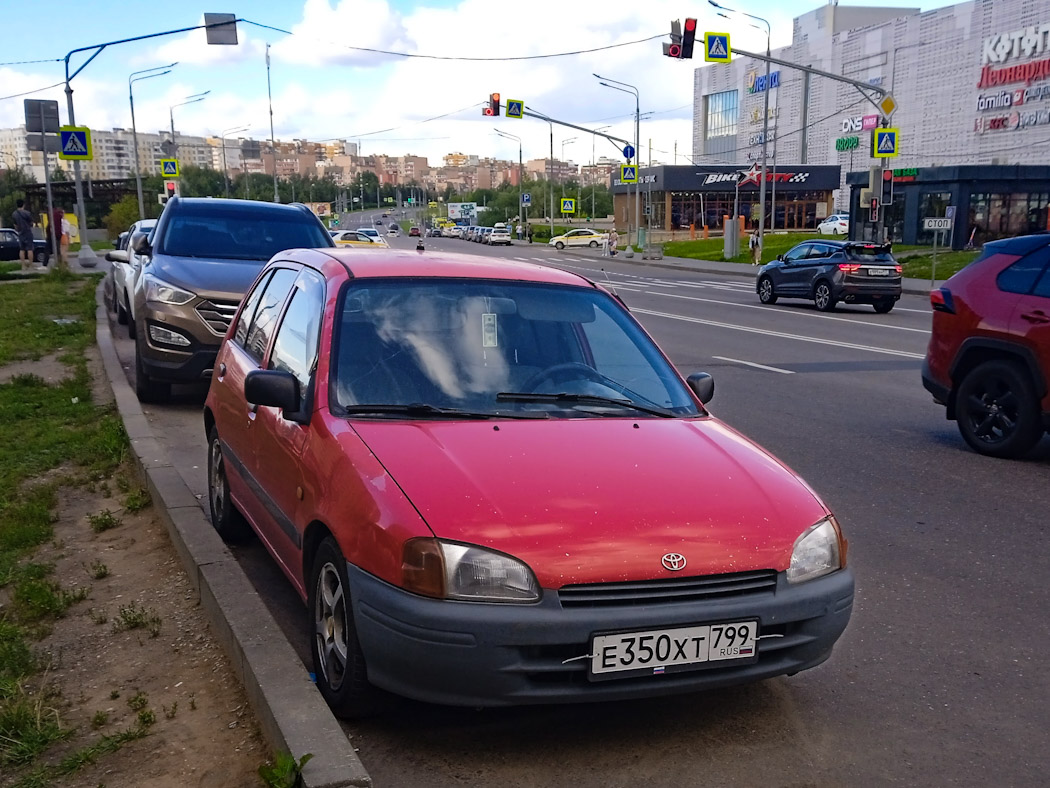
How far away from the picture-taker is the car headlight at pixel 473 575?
326cm

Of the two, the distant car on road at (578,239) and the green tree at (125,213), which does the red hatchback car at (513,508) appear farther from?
the distant car on road at (578,239)

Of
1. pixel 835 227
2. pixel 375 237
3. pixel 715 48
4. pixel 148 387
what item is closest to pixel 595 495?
pixel 148 387

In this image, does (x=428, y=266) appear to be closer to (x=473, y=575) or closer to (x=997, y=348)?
(x=473, y=575)

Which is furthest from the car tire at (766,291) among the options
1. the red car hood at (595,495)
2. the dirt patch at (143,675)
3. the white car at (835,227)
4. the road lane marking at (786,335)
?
the white car at (835,227)

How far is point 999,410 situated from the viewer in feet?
27.4

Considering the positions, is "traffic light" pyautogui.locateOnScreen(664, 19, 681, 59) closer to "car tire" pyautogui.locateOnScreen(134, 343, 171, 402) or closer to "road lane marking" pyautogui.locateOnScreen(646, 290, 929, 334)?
"road lane marking" pyautogui.locateOnScreen(646, 290, 929, 334)

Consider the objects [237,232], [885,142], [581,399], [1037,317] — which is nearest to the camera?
[581,399]

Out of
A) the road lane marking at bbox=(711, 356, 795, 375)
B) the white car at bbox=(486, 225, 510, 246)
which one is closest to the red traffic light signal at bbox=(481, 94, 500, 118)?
the road lane marking at bbox=(711, 356, 795, 375)

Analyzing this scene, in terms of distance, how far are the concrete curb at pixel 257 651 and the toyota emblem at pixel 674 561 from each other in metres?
1.07

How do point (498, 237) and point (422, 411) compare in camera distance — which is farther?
point (498, 237)

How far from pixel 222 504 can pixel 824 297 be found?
65.8ft

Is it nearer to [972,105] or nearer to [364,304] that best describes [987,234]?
[972,105]

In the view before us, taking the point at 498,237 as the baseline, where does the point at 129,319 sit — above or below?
above

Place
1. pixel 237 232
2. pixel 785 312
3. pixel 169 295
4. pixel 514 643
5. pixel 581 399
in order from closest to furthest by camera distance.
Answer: pixel 514 643, pixel 581 399, pixel 169 295, pixel 237 232, pixel 785 312
